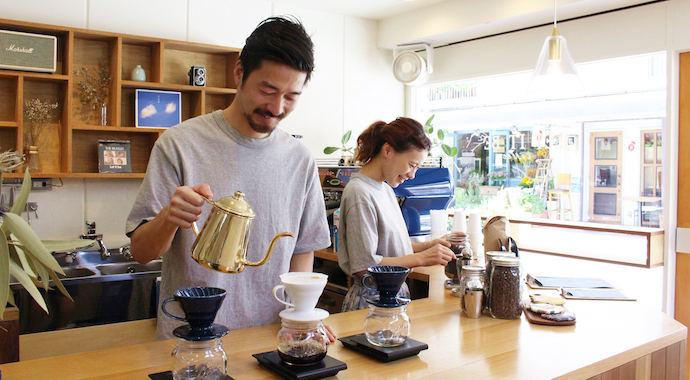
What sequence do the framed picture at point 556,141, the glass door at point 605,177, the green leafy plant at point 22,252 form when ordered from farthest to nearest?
the framed picture at point 556,141 → the glass door at point 605,177 → the green leafy plant at point 22,252

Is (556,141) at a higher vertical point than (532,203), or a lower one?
higher

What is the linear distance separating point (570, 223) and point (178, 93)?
3.09 metres

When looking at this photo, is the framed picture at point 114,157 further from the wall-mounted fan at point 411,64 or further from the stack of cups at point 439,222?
the wall-mounted fan at point 411,64

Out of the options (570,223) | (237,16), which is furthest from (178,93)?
(570,223)

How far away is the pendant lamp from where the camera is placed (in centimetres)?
278

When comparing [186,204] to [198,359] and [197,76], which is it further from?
[197,76]

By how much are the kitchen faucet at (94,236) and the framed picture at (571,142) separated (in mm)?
3511

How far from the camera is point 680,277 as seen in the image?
381 cm

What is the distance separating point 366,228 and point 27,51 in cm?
259

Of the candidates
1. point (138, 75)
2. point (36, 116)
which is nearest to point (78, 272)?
point (36, 116)

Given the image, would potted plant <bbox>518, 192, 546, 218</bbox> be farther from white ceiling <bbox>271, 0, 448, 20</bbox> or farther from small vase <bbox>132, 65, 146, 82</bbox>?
small vase <bbox>132, 65, 146, 82</bbox>

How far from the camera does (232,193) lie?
171cm

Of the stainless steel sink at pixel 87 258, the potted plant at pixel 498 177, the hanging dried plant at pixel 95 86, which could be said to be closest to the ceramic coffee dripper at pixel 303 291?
the stainless steel sink at pixel 87 258

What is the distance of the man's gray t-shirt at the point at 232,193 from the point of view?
1.63m
